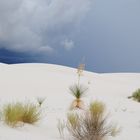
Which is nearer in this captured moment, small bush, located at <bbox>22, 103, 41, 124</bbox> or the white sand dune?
the white sand dune

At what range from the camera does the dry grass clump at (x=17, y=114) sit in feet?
24.3

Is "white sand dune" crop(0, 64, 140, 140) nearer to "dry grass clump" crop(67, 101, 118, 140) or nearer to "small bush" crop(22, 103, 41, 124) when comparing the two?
"small bush" crop(22, 103, 41, 124)

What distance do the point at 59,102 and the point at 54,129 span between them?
8.11 m

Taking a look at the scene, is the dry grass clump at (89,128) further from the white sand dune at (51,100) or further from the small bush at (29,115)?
the small bush at (29,115)

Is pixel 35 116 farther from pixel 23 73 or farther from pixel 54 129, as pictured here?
pixel 23 73

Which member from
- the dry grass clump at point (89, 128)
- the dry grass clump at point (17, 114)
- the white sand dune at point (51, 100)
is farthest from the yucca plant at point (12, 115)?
the dry grass clump at point (89, 128)

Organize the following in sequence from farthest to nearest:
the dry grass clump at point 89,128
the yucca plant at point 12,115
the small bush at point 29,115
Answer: the small bush at point 29,115 → the yucca plant at point 12,115 → the dry grass clump at point 89,128

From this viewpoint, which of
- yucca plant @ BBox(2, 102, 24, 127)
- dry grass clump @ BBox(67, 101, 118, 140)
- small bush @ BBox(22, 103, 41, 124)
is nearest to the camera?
dry grass clump @ BBox(67, 101, 118, 140)

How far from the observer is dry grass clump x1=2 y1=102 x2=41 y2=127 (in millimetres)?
7414

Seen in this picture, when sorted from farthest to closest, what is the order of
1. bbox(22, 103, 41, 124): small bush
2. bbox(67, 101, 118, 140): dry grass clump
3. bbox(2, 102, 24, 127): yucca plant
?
1. bbox(22, 103, 41, 124): small bush
2. bbox(2, 102, 24, 127): yucca plant
3. bbox(67, 101, 118, 140): dry grass clump

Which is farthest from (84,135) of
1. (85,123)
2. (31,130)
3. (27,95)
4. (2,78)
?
(2,78)

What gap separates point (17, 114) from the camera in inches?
302

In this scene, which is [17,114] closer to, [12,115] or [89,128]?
[12,115]

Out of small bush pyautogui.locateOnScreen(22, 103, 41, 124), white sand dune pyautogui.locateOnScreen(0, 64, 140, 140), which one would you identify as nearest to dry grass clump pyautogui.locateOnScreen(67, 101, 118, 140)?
white sand dune pyautogui.locateOnScreen(0, 64, 140, 140)
